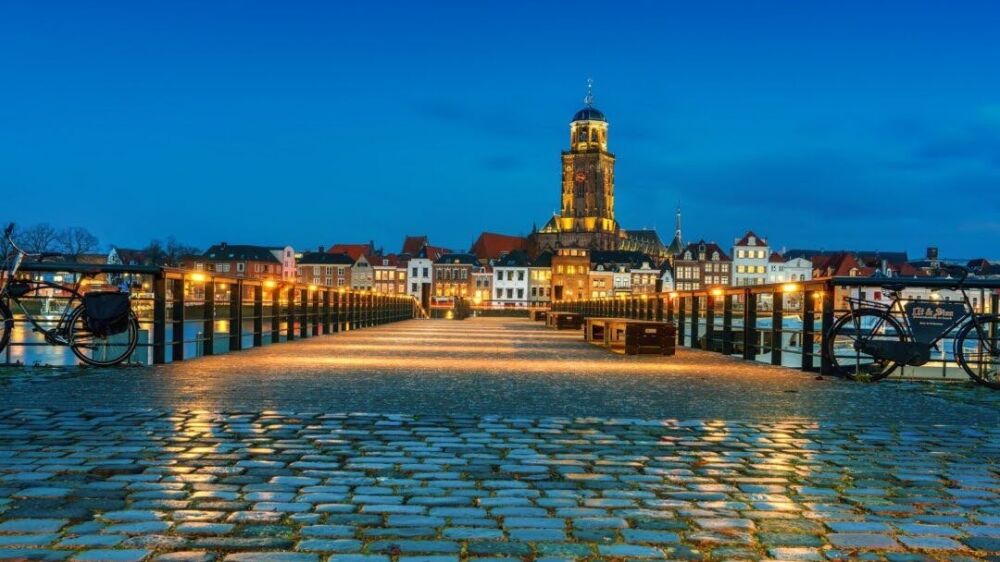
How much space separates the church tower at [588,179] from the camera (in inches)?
7077

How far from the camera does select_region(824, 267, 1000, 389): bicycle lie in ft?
38.6

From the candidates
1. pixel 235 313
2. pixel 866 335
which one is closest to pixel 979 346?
pixel 866 335

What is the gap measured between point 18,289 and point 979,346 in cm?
1218

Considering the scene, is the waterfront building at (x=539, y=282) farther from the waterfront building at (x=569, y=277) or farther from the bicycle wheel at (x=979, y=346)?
the bicycle wheel at (x=979, y=346)

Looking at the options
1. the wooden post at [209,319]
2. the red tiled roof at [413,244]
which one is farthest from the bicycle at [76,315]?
the red tiled roof at [413,244]

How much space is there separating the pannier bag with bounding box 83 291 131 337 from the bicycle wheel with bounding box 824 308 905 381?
362 inches

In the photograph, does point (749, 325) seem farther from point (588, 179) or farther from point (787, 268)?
point (588, 179)

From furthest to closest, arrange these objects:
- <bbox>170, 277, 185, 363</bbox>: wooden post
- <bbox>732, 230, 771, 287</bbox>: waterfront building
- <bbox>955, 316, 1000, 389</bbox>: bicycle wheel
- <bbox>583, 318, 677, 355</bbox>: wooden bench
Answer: <bbox>732, 230, 771, 287</bbox>: waterfront building < <bbox>583, 318, 677, 355</bbox>: wooden bench < <bbox>170, 277, 185, 363</bbox>: wooden post < <bbox>955, 316, 1000, 389</bbox>: bicycle wheel

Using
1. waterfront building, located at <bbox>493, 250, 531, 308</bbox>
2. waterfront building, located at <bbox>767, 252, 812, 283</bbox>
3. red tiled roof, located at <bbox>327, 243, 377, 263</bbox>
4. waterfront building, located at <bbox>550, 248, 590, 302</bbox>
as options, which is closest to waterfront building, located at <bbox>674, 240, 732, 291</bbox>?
waterfront building, located at <bbox>767, 252, 812, 283</bbox>

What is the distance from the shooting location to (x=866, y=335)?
12.3 metres

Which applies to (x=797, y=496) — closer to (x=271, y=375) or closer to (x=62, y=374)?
(x=271, y=375)

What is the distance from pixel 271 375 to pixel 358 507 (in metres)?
7.82

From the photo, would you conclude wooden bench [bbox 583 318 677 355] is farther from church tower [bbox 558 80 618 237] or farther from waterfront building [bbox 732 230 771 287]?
church tower [bbox 558 80 618 237]

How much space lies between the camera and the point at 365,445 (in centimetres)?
646
